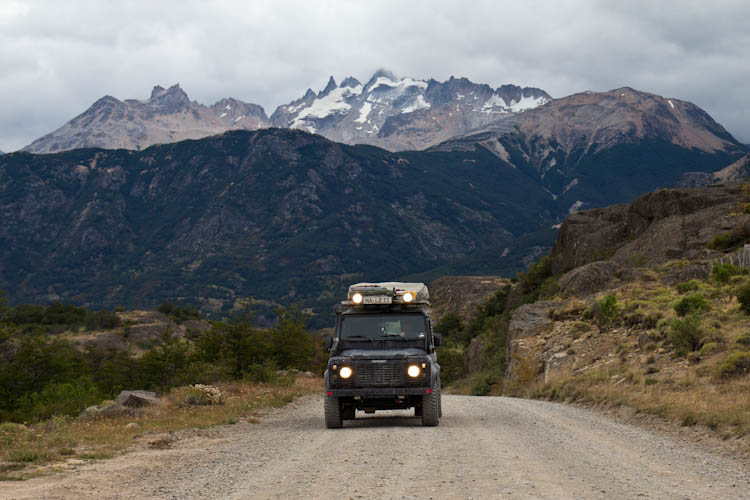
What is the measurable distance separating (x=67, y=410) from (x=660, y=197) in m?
46.8

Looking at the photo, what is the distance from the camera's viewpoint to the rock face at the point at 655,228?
4341cm

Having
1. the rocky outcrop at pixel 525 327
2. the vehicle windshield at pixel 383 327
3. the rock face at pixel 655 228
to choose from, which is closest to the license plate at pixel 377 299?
the vehicle windshield at pixel 383 327

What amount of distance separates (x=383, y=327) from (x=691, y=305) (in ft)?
45.9

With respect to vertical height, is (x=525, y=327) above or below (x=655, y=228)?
below

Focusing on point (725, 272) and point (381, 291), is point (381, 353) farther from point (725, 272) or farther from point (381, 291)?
point (725, 272)

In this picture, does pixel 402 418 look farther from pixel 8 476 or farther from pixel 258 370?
pixel 258 370

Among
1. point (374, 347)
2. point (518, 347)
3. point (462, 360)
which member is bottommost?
point (462, 360)

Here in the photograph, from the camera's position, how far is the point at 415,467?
1080 cm

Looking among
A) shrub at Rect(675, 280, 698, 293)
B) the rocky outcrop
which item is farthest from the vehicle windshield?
shrub at Rect(675, 280, 698, 293)

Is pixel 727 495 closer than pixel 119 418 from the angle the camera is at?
Yes

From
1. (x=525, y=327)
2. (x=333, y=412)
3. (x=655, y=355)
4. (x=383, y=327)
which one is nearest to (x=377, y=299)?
(x=383, y=327)

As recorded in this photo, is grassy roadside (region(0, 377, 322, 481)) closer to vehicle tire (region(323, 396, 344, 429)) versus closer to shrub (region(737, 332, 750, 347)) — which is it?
vehicle tire (region(323, 396, 344, 429))

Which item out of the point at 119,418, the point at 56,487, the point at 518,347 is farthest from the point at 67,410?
the point at 518,347

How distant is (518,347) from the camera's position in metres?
36.1
